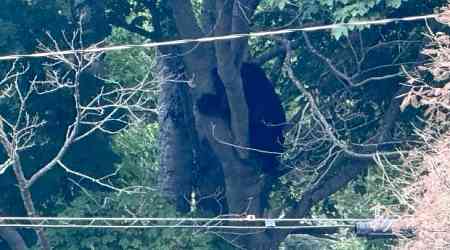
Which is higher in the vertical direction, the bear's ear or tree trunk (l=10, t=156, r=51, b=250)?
the bear's ear

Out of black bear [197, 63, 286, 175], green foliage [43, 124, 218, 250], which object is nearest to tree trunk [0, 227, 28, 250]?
green foliage [43, 124, 218, 250]

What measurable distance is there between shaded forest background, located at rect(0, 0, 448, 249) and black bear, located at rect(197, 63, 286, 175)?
187mm

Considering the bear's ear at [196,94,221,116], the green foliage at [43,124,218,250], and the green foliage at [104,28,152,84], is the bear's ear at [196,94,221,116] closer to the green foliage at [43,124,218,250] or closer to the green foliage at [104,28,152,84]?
the green foliage at [104,28,152,84]

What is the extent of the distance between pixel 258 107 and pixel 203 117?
810 mm

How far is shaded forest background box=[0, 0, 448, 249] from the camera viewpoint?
1634 centimetres

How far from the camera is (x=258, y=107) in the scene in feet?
56.0

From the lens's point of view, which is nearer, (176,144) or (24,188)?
(24,188)

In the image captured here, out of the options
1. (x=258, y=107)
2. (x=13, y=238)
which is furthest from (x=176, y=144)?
(x=13, y=238)

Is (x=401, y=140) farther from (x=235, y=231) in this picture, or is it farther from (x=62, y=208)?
(x=62, y=208)

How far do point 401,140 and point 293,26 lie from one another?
2251mm

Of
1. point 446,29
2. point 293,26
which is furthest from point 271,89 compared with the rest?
point 446,29

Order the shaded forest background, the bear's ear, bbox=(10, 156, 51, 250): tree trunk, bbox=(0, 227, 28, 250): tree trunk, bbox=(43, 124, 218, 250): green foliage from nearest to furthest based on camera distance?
bbox=(10, 156, 51, 250): tree trunk < the shaded forest background < bbox=(0, 227, 28, 250): tree trunk < the bear's ear < bbox=(43, 124, 218, 250): green foliage

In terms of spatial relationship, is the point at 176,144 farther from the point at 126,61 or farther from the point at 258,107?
the point at 258,107

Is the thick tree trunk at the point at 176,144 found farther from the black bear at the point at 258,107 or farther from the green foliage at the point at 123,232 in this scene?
the black bear at the point at 258,107
